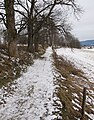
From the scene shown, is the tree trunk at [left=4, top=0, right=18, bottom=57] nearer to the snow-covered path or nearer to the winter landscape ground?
the snow-covered path

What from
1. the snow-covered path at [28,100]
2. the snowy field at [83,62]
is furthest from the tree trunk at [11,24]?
the snowy field at [83,62]

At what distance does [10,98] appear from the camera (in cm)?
1138

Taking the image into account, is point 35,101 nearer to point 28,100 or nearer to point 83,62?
point 28,100

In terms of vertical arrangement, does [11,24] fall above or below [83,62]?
above

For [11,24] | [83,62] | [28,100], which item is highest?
[11,24]

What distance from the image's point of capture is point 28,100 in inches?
425

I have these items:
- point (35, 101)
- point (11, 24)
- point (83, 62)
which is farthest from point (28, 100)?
point (83, 62)

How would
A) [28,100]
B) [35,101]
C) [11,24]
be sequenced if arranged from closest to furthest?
[35,101], [28,100], [11,24]

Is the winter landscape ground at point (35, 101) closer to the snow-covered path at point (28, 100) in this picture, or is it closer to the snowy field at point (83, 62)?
the snow-covered path at point (28, 100)

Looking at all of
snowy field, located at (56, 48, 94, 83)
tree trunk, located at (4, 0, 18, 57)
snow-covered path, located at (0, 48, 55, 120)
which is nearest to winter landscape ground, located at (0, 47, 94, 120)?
snow-covered path, located at (0, 48, 55, 120)

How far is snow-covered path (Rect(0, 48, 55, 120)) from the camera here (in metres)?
9.16

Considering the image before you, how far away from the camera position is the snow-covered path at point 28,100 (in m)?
9.16

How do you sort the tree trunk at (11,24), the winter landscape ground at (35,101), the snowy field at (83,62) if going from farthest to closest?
the snowy field at (83,62)
the tree trunk at (11,24)
the winter landscape ground at (35,101)

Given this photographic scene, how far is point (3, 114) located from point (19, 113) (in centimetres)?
58
